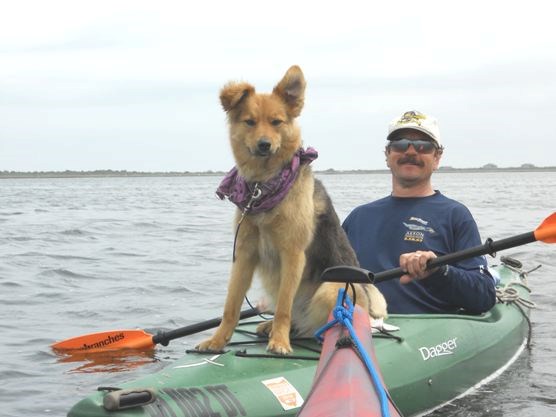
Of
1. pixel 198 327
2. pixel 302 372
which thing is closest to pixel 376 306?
pixel 302 372

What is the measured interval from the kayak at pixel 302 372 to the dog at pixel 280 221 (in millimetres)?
227

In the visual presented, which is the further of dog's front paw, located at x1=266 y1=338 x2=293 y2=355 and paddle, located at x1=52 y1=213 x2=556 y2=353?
dog's front paw, located at x1=266 y1=338 x2=293 y2=355

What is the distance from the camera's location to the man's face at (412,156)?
5469 mm

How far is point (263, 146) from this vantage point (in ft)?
14.4

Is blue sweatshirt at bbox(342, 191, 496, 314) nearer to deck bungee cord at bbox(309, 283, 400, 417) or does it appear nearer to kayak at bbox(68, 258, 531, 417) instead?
kayak at bbox(68, 258, 531, 417)

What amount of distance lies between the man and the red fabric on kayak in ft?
6.51

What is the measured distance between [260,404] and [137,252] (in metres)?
11.5

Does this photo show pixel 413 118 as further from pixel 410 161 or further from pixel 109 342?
pixel 109 342

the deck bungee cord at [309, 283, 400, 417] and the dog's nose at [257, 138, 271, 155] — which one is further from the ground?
the dog's nose at [257, 138, 271, 155]

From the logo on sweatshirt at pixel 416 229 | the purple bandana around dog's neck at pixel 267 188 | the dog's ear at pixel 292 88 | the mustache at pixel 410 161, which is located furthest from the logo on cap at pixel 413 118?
the dog's ear at pixel 292 88

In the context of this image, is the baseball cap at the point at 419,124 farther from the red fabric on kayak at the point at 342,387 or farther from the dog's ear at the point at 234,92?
the red fabric on kayak at the point at 342,387

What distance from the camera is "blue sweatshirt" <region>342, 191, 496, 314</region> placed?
5246 millimetres

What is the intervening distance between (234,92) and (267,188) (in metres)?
0.60

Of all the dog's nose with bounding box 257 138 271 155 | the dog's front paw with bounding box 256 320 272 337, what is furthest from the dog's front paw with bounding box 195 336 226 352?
the dog's nose with bounding box 257 138 271 155
